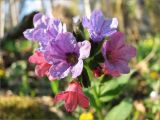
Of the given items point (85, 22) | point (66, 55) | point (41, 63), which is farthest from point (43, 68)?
point (85, 22)

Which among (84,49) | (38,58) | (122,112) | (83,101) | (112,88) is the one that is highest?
(84,49)

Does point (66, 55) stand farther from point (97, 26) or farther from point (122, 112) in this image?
point (122, 112)

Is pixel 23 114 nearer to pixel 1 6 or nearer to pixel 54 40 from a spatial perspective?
pixel 54 40

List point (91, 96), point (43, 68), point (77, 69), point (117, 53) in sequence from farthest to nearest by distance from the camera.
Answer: point (91, 96), point (43, 68), point (117, 53), point (77, 69)

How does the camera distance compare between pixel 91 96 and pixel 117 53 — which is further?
pixel 91 96

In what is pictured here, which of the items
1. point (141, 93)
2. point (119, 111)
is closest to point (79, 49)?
point (119, 111)

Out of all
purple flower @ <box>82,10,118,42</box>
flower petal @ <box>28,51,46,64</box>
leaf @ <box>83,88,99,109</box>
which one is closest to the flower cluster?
purple flower @ <box>82,10,118,42</box>

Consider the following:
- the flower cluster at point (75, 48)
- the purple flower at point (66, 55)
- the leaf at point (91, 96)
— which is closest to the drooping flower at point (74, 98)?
the flower cluster at point (75, 48)

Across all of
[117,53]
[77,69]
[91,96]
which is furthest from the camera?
[91,96]
